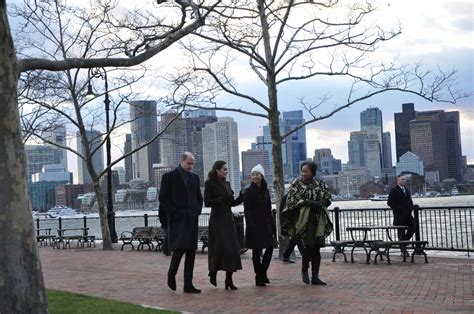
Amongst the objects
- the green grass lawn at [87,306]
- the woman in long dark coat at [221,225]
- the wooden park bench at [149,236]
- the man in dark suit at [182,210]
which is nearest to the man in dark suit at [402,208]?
the woman in long dark coat at [221,225]

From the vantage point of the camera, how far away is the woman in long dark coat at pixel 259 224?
10.3m

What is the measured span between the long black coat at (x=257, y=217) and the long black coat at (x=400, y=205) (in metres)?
5.75

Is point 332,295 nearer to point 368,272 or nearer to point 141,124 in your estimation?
point 368,272

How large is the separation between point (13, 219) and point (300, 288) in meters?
5.14

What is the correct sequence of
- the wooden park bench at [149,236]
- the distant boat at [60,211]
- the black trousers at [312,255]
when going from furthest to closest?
1. the distant boat at [60,211]
2. the wooden park bench at [149,236]
3. the black trousers at [312,255]

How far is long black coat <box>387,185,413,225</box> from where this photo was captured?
15367mm

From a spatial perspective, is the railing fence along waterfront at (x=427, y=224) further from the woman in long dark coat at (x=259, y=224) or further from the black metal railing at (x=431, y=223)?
the woman in long dark coat at (x=259, y=224)

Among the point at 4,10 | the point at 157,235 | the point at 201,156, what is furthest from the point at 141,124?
the point at 4,10

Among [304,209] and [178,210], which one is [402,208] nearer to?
[304,209]

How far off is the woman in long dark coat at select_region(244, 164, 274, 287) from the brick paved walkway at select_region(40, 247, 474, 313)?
34cm

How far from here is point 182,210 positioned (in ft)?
31.5

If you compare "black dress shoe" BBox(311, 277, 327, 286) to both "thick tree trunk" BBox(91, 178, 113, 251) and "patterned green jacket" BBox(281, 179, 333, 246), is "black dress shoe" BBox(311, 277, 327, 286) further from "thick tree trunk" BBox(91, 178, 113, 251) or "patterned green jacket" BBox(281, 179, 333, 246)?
"thick tree trunk" BBox(91, 178, 113, 251)

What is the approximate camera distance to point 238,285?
10.6m

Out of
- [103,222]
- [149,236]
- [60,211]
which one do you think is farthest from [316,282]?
[60,211]
